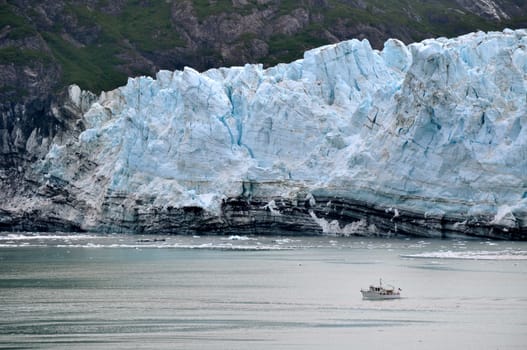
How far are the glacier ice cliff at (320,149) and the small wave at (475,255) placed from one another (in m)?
4.02

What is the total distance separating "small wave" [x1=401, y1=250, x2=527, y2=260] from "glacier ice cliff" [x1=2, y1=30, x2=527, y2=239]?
4023 mm

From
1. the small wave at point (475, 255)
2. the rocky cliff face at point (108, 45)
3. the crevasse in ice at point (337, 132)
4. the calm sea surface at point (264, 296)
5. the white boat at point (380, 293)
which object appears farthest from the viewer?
the rocky cliff face at point (108, 45)

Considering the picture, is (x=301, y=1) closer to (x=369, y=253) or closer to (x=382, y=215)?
(x=382, y=215)

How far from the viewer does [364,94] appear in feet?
189

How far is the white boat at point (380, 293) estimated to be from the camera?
110ft

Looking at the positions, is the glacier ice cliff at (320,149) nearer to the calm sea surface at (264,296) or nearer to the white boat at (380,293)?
the calm sea surface at (264,296)

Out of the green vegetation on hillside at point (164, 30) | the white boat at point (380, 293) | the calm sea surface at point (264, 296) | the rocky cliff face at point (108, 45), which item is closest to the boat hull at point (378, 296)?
the white boat at point (380, 293)

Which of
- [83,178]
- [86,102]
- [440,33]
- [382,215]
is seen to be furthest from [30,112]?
[440,33]

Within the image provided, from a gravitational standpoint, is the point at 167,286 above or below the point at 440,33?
below

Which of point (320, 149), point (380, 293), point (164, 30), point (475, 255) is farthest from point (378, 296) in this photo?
point (164, 30)

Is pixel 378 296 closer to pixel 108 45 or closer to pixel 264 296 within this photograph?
pixel 264 296

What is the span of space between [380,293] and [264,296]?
319 cm

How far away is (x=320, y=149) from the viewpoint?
55000mm

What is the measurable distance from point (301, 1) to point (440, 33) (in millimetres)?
10899
